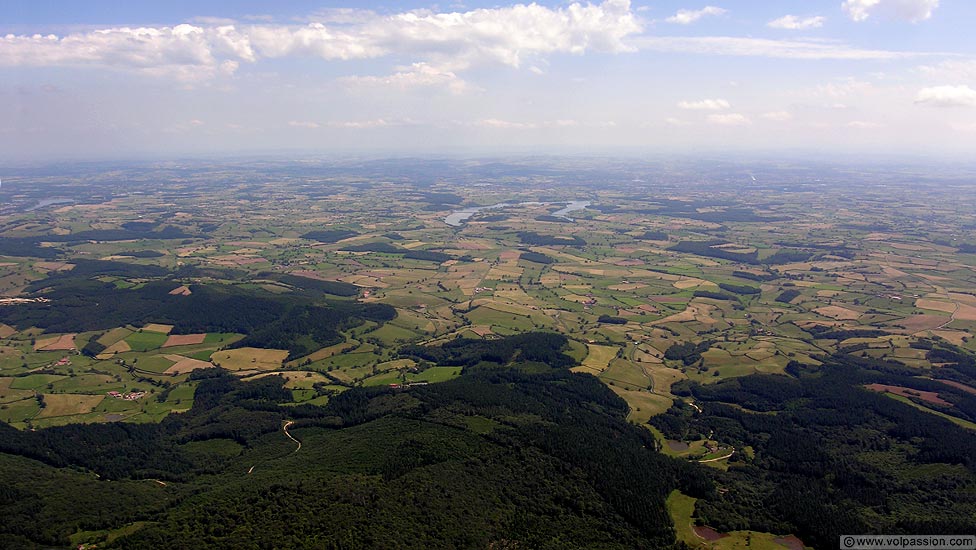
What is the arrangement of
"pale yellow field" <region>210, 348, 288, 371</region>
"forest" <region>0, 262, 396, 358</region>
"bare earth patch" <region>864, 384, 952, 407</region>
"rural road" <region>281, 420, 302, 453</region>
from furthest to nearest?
"forest" <region>0, 262, 396, 358</region>, "pale yellow field" <region>210, 348, 288, 371</region>, "bare earth patch" <region>864, 384, 952, 407</region>, "rural road" <region>281, 420, 302, 453</region>

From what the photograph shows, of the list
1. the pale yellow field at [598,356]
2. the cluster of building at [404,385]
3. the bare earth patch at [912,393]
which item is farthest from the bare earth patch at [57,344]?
the bare earth patch at [912,393]

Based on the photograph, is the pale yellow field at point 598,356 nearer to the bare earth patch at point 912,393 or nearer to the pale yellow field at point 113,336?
the bare earth patch at point 912,393

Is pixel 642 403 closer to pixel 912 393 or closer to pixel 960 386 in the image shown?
pixel 912 393

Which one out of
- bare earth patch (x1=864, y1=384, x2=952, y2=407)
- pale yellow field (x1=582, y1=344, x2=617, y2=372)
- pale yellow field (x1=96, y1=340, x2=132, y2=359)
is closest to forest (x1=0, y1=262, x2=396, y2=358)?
pale yellow field (x1=96, y1=340, x2=132, y2=359)

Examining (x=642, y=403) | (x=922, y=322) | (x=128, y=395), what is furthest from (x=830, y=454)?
(x=128, y=395)

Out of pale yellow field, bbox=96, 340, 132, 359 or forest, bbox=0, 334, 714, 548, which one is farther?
pale yellow field, bbox=96, 340, 132, 359

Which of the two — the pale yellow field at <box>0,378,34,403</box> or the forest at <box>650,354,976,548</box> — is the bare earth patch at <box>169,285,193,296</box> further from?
the forest at <box>650,354,976,548</box>
